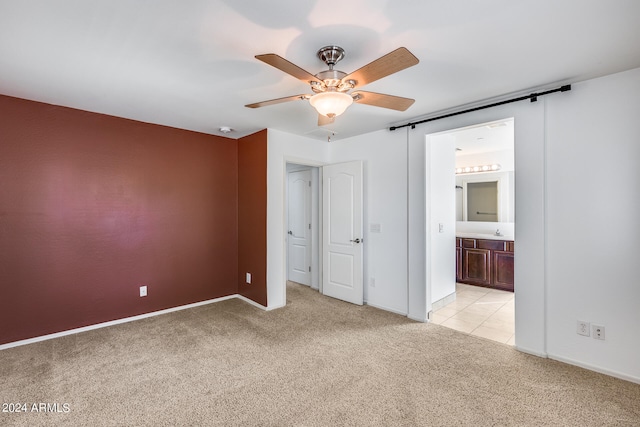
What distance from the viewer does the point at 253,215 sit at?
420 centimetres

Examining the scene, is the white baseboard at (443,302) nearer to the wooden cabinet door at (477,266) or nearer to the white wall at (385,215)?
the white wall at (385,215)

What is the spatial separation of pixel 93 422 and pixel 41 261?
6.56 feet

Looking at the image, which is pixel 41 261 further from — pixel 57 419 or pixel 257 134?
pixel 257 134

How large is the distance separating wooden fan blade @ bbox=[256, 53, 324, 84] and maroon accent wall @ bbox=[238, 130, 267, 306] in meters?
2.25

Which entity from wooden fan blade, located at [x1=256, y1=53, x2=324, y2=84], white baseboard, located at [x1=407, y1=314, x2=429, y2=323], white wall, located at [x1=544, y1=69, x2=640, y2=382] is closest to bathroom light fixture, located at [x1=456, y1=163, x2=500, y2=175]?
white wall, located at [x1=544, y1=69, x2=640, y2=382]

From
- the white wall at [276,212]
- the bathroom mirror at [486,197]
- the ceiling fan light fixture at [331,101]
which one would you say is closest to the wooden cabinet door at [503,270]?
the bathroom mirror at [486,197]

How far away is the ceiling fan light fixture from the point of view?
74.5 inches

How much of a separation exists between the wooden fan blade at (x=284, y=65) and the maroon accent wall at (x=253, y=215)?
2253 millimetres

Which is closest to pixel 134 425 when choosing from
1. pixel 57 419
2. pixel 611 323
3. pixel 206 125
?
pixel 57 419

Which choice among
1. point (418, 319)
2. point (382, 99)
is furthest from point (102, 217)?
point (418, 319)

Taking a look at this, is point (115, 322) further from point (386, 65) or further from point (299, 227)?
point (386, 65)

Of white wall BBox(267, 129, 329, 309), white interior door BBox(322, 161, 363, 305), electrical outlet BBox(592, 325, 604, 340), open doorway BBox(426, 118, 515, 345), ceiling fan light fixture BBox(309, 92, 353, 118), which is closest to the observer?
ceiling fan light fixture BBox(309, 92, 353, 118)

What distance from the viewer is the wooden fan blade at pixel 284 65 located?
1505mm

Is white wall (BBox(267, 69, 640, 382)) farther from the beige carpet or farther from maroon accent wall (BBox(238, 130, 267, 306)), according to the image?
maroon accent wall (BBox(238, 130, 267, 306))
